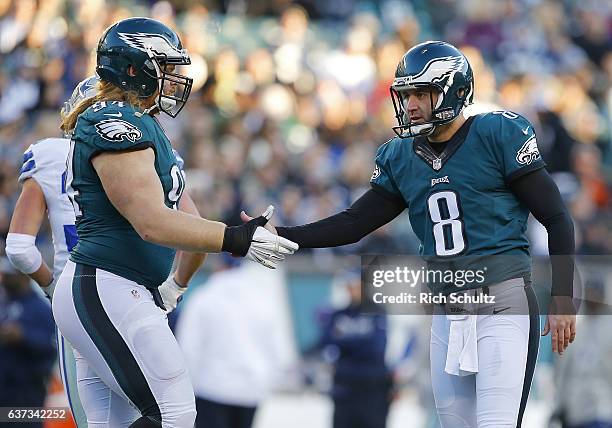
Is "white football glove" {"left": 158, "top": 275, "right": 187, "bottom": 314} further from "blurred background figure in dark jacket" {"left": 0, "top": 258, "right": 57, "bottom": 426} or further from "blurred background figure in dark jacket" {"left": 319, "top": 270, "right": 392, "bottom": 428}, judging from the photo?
"blurred background figure in dark jacket" {"left": 319, "top": 270, "right": 392, "bottom": 428}

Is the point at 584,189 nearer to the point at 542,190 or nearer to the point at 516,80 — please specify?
the point at 516,80

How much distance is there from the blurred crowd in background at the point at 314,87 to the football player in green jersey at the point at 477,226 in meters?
4.58

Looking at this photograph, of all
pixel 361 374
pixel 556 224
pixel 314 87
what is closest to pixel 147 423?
pixel 556 224

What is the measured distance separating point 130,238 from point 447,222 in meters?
1.40

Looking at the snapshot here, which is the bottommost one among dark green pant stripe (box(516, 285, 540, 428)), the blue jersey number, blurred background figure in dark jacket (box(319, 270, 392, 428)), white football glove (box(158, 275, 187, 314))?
blurred background figure in dark jacket (box(319, 270, 392, 428))

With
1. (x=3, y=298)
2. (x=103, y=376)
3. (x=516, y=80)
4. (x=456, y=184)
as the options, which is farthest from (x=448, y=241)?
(x=516, y=80)

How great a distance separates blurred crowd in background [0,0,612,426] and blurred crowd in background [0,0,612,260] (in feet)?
0.06

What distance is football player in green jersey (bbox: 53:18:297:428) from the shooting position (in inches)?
175

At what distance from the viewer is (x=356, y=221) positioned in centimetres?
545

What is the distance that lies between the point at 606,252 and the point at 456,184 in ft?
20.9

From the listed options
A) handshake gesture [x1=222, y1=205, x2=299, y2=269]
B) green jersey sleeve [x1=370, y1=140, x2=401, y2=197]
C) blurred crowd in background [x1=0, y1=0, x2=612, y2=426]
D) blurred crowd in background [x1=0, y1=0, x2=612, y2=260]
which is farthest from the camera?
blurred crowd in background [x1=0, y1=0, x2=612, y2=260]

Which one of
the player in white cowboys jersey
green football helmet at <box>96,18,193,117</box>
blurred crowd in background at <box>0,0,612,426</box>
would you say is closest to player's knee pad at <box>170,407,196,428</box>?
the player in white cowboys jersey

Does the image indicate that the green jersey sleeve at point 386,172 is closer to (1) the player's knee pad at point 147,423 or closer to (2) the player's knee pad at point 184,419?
(2) the player's knee pad at point 184,419

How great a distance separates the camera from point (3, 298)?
25.6 ft
